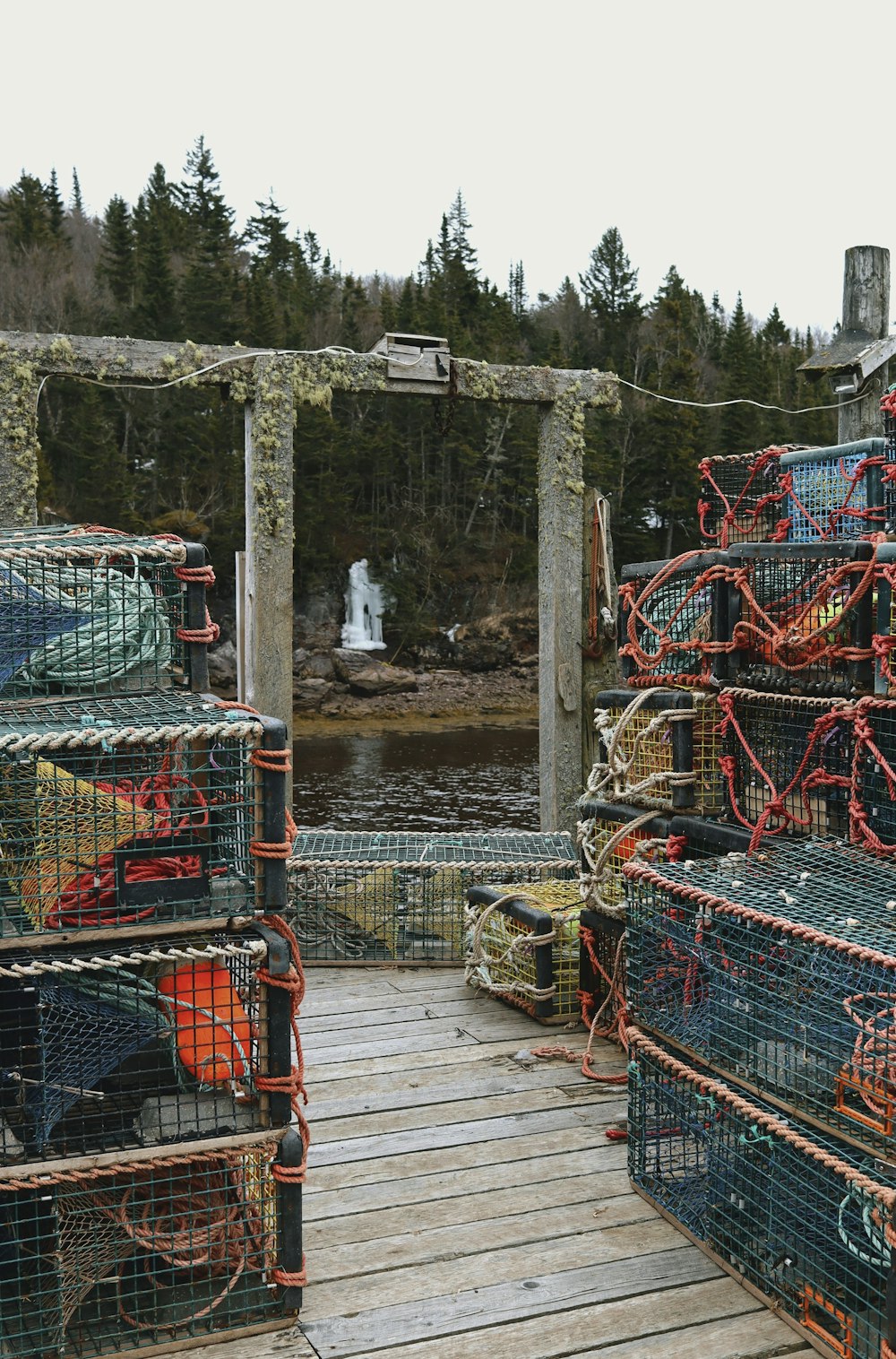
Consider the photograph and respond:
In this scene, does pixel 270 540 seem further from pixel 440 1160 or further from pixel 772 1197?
pixel 772 1197

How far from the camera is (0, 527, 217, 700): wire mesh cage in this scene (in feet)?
9.43

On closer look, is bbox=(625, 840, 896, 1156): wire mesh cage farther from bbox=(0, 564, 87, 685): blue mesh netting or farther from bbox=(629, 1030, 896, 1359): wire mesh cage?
bbox=(0, 564, 87, 685): blue mesh netting

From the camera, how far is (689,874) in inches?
119

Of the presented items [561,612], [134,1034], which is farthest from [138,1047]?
[561,612]

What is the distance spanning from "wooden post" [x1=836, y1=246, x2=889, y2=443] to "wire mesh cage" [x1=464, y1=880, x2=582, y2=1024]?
2.40m

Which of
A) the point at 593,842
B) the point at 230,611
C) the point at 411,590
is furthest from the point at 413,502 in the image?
the point at 593,842

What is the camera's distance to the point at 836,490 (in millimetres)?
3885

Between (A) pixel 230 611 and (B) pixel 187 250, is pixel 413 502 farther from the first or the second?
(B) pixel 187 250

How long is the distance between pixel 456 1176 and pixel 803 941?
1.32 metres

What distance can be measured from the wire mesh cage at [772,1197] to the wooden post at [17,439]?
396cm

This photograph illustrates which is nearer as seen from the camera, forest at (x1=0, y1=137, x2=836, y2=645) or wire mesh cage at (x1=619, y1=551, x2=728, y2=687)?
wire mesh cage at (x1=619, y1=551, x2=728, y2=687)

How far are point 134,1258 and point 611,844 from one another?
1961mm

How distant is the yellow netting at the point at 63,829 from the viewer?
8.17 ft

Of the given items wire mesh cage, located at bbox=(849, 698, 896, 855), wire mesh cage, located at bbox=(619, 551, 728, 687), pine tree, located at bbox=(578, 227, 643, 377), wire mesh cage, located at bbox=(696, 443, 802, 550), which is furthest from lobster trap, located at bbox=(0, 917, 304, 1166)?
pine tree, located at bbox=(578, 227, 643, 377)
